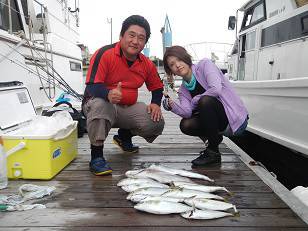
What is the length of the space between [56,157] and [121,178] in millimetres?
642

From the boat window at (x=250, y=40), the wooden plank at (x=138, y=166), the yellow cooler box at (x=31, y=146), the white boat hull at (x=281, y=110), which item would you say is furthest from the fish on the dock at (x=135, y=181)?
the boat window at (x=250, y=40)

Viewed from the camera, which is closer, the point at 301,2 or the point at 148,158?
the point at 148,158

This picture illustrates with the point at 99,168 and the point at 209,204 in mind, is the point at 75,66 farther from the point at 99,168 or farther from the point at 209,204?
the point at 209,204

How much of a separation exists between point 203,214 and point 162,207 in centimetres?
28

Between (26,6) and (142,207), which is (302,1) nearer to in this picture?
(142,207)

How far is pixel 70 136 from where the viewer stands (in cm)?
353

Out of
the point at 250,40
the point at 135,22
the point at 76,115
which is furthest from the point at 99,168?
the point at 250,40

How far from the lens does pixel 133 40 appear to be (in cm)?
331

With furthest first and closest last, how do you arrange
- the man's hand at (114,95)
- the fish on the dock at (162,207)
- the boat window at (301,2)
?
the boat window at (301,2) < the man's hand at (114,95) < the fish on the dock at (162,207)

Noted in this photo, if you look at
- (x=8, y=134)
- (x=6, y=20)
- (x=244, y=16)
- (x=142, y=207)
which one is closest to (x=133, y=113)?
(x=8, y=134)

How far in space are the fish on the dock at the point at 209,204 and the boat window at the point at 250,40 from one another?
4478 millimetres

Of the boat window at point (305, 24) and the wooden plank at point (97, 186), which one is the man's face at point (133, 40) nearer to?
the wooden plank at point (97, 186)

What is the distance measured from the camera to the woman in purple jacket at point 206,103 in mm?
3318

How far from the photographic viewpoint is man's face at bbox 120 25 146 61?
3.31 metres
